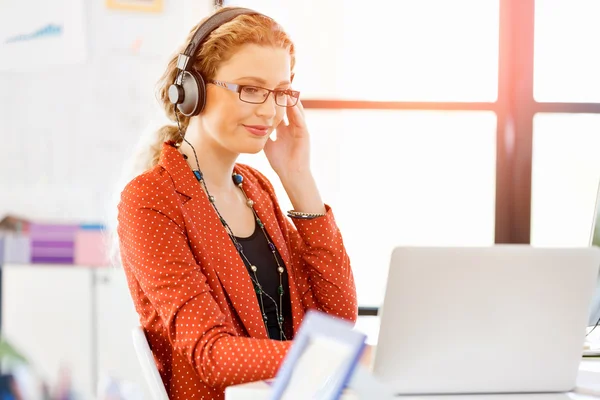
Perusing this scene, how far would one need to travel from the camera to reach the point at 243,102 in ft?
4.66

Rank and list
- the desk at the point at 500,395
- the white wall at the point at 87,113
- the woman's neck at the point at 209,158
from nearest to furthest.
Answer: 1. the desk at the point at 500,395
2. the woman's neck at the point at 209,158
3. the white wall at the point at 87,113

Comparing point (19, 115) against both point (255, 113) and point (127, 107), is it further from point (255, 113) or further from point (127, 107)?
point (255, 113)

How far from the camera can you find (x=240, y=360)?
1191 mm

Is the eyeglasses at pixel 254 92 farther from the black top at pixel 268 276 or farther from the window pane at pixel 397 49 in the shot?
the window pane at pixel 397 49

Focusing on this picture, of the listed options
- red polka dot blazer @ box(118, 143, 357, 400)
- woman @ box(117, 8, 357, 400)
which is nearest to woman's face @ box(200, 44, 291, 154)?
woman @ box(117, 8, 357, 400)

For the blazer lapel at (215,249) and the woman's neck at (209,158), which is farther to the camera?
the woman's neck at (209,158)

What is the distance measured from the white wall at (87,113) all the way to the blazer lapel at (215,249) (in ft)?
2.93

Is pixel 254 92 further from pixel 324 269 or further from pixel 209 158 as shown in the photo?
pixel 324 269

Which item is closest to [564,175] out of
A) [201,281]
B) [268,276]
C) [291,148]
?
[291,148]

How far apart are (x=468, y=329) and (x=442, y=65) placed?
1.60 meters

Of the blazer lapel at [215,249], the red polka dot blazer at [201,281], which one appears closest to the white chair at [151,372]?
the red polka dot blazer at [201,281]

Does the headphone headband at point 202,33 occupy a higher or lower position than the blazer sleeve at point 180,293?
higher

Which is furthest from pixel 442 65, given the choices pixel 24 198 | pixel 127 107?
pixel 24 198

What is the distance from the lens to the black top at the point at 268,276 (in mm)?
1504
